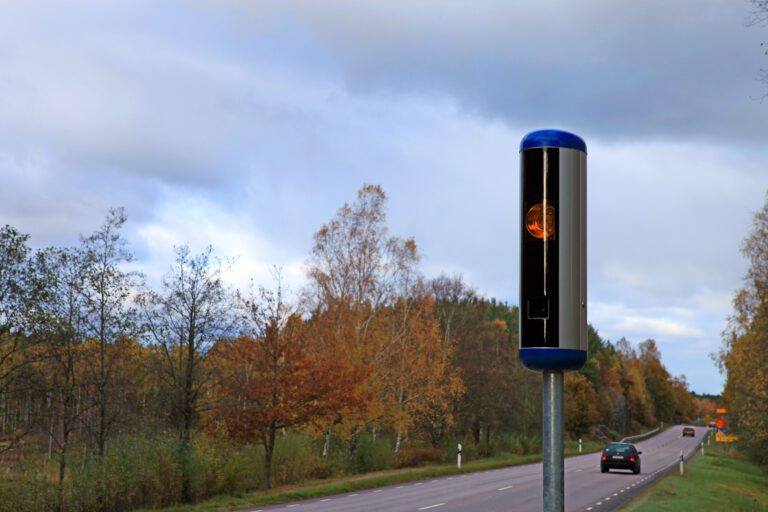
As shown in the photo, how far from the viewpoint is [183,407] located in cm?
2595

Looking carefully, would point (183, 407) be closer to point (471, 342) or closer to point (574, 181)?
point (574, 181)

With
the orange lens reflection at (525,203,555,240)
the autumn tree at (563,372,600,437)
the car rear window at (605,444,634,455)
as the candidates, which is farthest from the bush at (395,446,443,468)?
the orange lens reflection at (525,203,555,240)

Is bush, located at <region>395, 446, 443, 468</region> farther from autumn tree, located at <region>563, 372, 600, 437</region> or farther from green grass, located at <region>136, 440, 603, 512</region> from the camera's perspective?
autumn tree, located at <region>563, 372, 600, 437</region>

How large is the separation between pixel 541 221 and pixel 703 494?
29156mm

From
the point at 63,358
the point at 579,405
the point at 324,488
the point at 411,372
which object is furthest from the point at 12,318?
the point at 579,405

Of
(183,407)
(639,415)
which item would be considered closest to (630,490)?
(183,407)

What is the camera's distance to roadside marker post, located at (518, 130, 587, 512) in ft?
11.9

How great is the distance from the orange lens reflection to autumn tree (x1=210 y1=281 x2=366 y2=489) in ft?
76.9

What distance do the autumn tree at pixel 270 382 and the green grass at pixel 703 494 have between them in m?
9.99

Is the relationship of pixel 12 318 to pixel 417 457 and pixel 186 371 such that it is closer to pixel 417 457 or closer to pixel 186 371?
pixel 186 371


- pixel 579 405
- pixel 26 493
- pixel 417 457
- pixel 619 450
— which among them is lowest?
pixel 417 457

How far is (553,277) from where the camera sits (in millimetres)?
3656

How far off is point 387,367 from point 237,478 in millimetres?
18560

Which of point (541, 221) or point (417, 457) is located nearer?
point (541, 221)
